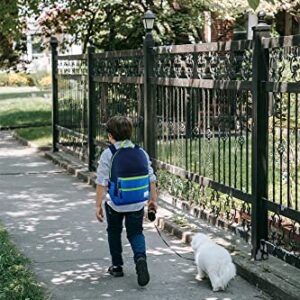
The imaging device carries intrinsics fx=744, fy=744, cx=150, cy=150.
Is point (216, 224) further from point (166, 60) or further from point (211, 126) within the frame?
point (166, 60)

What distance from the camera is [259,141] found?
594cm

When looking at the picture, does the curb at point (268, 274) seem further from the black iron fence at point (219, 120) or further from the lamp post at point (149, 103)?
the lamp post at point (149, 103)

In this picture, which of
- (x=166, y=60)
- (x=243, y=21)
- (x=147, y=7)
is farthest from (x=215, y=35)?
(x=166, y=60)

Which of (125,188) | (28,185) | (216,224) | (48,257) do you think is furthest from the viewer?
(28,185)

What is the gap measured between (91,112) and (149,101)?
2752 millimetres

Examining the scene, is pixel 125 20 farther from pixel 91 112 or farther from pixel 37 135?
pixel 91 112

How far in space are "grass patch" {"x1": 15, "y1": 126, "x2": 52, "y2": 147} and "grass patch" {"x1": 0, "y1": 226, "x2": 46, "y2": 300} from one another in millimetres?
9339

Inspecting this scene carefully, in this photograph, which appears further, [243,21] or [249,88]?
[243,21]

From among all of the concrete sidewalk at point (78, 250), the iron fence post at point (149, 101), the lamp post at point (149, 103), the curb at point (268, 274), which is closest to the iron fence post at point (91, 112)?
the concrete sidewalk at point (78, 250)

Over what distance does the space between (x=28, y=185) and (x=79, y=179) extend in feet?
2.87

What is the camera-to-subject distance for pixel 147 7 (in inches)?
693

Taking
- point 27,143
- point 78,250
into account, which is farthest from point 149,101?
point 27,143

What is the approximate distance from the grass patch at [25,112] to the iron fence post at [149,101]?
39.5 ft

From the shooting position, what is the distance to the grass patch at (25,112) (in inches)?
833
